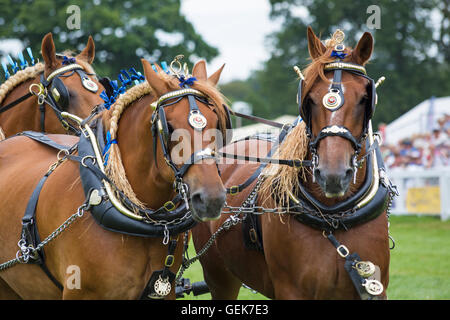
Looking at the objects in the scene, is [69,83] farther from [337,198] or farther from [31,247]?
[337,198]

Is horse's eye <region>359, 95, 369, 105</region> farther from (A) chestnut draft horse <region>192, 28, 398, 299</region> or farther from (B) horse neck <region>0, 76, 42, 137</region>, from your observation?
(B) horse neck <region>0, 76, 42, 137</region>

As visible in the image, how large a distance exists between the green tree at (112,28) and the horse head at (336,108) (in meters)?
21.2

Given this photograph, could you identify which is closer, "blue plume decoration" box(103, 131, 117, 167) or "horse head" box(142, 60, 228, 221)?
"horse head" box(142, 60, 228, 221)

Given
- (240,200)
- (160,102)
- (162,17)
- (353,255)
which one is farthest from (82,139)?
(162,17)

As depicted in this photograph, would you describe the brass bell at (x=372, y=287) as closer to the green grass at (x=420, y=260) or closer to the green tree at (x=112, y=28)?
the green grass at (x=420, y=260)

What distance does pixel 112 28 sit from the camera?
25812 millimetres

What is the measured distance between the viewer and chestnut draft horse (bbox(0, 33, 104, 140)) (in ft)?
15.5

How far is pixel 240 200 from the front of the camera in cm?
439

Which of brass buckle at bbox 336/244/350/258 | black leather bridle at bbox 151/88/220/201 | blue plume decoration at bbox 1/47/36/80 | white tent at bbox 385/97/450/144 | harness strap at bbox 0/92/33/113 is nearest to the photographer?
black leather bridle at bbox 151/88/220/201

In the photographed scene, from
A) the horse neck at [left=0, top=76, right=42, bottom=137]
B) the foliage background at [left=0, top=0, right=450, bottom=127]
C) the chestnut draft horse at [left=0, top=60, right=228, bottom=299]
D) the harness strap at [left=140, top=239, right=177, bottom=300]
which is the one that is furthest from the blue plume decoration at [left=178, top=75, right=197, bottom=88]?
the foliage background at [left=0, top=0, right=450, bottom=127]

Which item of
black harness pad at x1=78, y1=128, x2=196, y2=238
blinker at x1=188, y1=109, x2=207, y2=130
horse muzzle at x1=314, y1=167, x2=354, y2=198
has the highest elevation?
blinker at x1=188, y1=109, x2=207, y2=130

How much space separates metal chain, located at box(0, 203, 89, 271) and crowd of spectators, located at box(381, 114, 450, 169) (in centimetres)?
1481

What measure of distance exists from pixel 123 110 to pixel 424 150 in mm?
14942

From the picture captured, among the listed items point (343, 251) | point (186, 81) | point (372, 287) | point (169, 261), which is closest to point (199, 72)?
point (186, 81)
